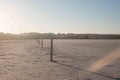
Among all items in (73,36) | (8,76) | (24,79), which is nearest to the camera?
(24,79)

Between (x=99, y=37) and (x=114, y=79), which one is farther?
(x=99, y=37)

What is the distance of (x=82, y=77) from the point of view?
948cm

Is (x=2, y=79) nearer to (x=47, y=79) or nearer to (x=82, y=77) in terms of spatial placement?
(x=47, y=79)

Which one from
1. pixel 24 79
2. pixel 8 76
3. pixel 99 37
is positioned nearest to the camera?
pixel 24 79

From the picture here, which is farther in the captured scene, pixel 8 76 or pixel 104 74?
pixel 104 74

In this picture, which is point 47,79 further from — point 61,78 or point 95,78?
point 95,78

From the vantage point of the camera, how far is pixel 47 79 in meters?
9.08

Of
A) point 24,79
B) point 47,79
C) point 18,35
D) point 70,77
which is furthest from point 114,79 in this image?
point 18,35

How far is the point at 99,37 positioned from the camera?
324 ft

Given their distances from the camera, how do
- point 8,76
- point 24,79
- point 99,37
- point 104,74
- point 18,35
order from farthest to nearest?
point 18,35
point 99,37
point 104,74
point 8,76
point 24,79

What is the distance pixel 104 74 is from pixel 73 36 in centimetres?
7507

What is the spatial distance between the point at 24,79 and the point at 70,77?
1951 millimetres

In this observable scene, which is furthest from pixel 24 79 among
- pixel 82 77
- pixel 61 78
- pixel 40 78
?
pixel 82 77

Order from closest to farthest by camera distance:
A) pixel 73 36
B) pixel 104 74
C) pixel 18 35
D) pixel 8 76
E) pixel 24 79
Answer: pixel 24 79, pixel 8 76, pixel 104 74, pixel 73 36, pixel 18 35
